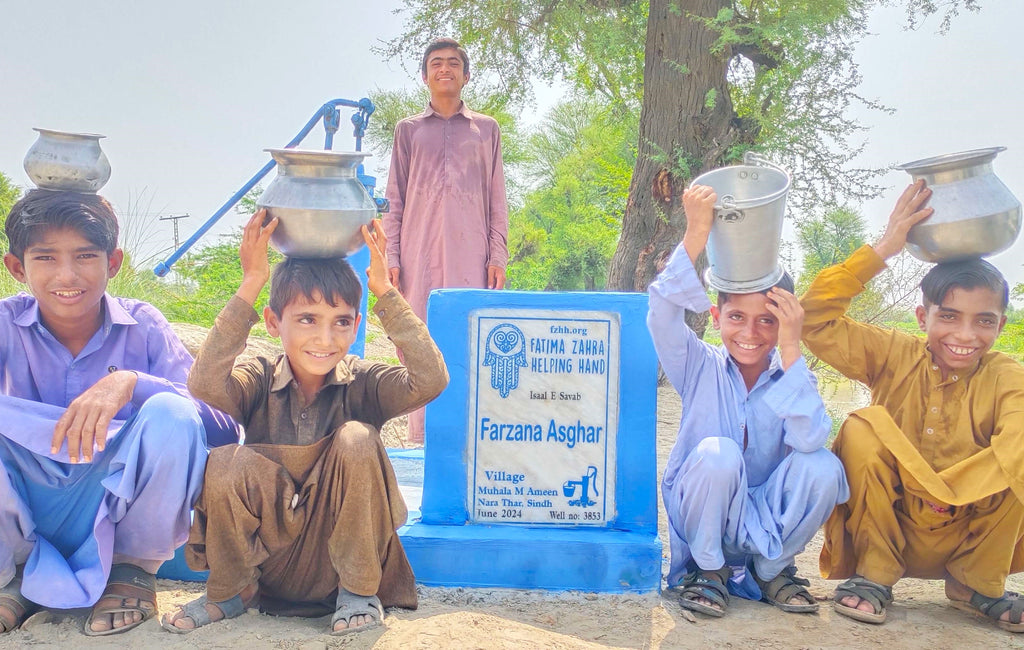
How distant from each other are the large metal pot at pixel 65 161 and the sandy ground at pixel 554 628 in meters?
1.31

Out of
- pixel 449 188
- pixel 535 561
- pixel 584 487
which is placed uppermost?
pixel 449 188

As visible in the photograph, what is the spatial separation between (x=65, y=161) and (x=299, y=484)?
1.25 m

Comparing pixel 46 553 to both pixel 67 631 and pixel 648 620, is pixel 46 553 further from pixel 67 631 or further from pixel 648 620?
pixel 648 620

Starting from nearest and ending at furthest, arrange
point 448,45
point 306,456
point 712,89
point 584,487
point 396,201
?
1. point 306,456
2. point 584,487
3. point 448,45
4. point 396,201
5. point 712,89

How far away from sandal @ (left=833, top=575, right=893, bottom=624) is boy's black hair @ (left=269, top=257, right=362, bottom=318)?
70.8 inches

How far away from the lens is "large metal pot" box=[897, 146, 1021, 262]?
276 cm

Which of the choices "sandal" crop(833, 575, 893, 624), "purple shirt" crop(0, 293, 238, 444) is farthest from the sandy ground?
"purple shirt" crop(0, 293, 238, 444)

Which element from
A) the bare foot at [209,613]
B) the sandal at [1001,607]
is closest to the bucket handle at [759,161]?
the sandal at [1001,607]

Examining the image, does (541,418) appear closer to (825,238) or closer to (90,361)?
(90,361)

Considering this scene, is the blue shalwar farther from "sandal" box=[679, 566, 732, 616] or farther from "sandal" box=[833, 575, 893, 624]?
"sandal" box=[833, 575, 893, 624]

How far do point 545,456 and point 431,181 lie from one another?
7.00ft

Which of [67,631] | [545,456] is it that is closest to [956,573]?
[545,456]

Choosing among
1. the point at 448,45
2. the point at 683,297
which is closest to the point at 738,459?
the point at 683,297

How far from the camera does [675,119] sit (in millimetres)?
7195
